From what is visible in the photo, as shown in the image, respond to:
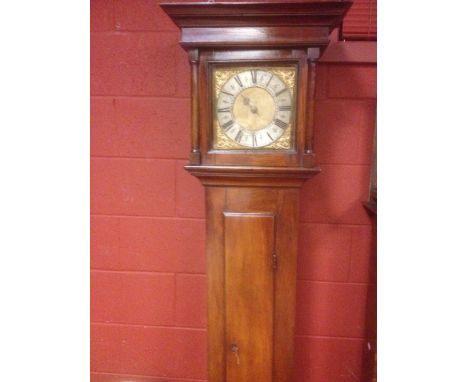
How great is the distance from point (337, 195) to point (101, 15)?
1149mm

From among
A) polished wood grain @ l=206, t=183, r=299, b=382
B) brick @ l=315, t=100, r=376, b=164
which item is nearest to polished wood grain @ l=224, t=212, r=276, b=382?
polished wood grain @ l=206, t=183, r=299, b=382

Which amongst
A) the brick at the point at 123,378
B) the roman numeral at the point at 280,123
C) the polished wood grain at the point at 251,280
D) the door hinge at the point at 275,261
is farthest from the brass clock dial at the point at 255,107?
the brick at the point at 123,378

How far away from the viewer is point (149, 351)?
1.62m

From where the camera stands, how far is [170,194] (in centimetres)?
153

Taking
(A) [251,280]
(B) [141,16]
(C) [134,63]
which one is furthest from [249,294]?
(B) [141,16]

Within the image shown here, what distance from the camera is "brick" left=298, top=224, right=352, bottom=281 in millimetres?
1506

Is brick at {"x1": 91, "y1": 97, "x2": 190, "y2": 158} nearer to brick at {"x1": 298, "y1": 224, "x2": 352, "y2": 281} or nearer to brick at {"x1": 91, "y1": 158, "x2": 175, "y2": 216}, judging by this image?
brick at {"x1": 91, "y1": 158, "x2": 175, "y2": 216}

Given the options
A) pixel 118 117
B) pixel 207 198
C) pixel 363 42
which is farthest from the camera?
pixel 118 117

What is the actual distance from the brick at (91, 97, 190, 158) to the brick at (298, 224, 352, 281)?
59 centimetres

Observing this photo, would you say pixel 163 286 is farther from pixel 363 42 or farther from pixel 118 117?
pixel 363 42

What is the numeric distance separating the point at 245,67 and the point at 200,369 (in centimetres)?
123

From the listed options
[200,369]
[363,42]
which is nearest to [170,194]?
[200,369]

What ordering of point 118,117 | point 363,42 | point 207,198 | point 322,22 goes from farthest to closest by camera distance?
point 118,117 < point 363,42 < point 207,198 < point 322,22

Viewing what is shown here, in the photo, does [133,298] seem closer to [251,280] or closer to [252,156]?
[251,280]
